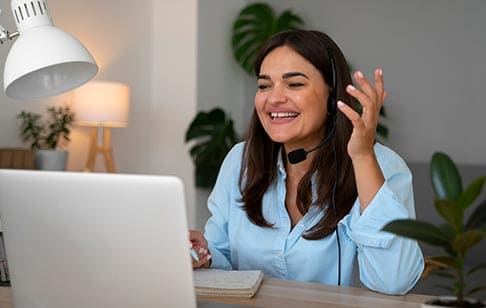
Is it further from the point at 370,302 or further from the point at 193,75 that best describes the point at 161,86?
the point at 370,302

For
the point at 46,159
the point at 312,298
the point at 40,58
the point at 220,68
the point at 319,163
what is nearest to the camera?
the point at 40,58

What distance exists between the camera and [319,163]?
1791 mm

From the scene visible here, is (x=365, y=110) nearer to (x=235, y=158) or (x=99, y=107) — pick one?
(x=235, y=158)

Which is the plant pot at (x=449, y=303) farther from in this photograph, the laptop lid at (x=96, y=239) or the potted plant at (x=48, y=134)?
the potted plant at (x=48, y=134)

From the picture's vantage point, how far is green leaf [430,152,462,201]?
856 mm

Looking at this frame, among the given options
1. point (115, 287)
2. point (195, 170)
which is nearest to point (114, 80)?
point (195, 170)

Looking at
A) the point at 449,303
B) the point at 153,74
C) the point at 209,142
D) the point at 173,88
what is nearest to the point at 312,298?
the point at 449,303

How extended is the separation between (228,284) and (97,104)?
282 centimetres

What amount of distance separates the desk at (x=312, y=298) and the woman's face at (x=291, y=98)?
1.55ft

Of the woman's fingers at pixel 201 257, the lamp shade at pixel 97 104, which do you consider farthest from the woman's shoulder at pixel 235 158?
the lamp shade at pixel 97 104

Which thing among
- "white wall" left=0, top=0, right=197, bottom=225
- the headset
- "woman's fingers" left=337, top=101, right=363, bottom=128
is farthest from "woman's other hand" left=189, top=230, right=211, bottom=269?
"white wall" left=0, top=0, right=197, bottom=225

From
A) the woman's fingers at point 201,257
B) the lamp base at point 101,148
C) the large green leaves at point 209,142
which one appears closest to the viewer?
→ the woman's fingers at point 201,257

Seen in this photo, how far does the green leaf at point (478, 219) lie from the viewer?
842mm

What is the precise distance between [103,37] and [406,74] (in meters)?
1.94
